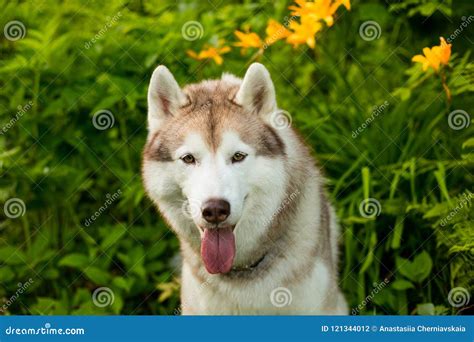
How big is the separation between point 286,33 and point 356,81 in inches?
53.0

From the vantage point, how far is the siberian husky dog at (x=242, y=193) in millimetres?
4020

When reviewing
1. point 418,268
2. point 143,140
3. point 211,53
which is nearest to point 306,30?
point 211,53

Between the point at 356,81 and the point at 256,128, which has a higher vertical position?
the point at 356,81

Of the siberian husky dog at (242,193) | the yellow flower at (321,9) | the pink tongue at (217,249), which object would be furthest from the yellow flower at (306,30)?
the pink tongue at (217,249)

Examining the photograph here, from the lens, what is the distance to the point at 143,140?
5828mm

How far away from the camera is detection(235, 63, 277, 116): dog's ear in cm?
408

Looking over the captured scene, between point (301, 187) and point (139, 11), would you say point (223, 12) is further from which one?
point (301, 187)

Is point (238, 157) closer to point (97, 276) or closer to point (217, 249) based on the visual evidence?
point (217, 249)

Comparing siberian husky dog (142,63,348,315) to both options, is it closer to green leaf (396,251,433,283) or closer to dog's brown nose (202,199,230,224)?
dog's brown nose (202,199,230,224)

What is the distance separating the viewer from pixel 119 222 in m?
5.93

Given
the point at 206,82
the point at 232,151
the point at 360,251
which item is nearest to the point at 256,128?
the point at 232,151

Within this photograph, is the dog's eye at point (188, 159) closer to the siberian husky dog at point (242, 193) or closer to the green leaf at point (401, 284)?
the siberian husky dog at point (242, 193)

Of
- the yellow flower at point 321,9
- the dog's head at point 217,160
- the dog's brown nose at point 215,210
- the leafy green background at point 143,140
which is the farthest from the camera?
the leafy green background at point 143,140

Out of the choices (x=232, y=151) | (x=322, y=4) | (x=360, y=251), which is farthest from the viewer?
(x=360, y=251)
